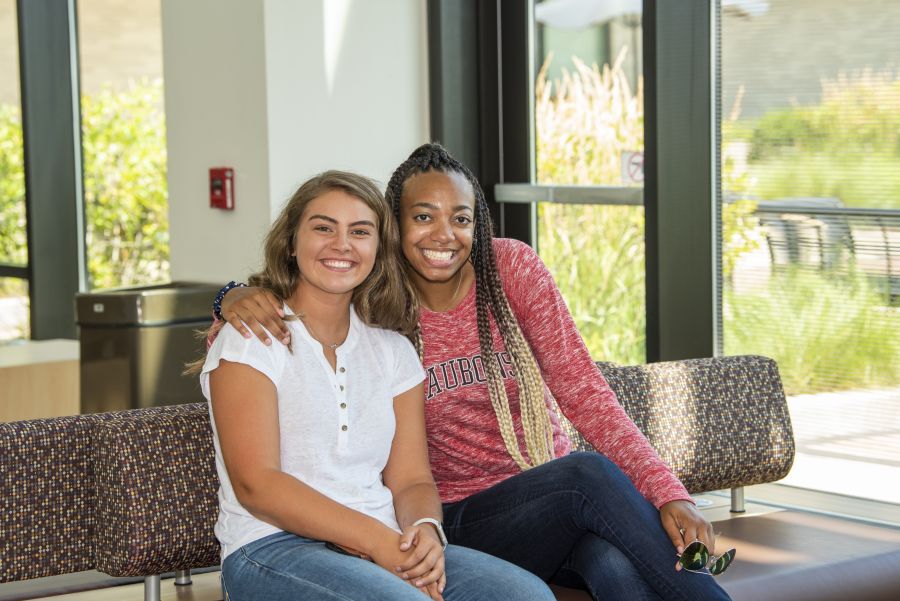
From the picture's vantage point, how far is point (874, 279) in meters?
3.54

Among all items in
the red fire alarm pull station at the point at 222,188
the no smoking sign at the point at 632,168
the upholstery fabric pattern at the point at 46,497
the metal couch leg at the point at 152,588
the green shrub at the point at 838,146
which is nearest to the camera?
the upholstery fabric pattern at the point at 46,497

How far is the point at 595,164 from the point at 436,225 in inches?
76.1

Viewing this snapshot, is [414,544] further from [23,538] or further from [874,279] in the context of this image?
[874,279]

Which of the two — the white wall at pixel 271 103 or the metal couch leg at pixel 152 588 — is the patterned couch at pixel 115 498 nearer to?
the metal couch leg at pixel 152 588

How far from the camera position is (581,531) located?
2.32 meters

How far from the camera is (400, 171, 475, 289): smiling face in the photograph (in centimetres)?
248

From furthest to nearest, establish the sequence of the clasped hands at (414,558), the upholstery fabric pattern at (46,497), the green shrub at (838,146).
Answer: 1. the green shrub at (838,146)
2. the upholstery fabric pattern at (46,497)
3. the clasped hands at (414,558)

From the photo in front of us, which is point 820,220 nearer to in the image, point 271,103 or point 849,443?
point 849,443

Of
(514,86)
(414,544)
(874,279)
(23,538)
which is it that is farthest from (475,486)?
(514,86)

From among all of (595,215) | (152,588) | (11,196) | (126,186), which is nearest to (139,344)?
(595,215)

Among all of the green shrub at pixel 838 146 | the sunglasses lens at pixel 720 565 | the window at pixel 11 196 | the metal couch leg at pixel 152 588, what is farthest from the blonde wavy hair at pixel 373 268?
the window at pixel 11 196

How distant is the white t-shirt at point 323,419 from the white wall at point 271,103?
2.10 meters

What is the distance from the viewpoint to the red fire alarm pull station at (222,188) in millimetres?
4461

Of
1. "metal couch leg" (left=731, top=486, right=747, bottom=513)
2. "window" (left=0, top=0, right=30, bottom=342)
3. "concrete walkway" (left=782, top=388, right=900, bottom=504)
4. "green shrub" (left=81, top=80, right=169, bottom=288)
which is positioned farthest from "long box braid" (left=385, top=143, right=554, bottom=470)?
"window" (left=0, top=0, right=30, bottom=342)
